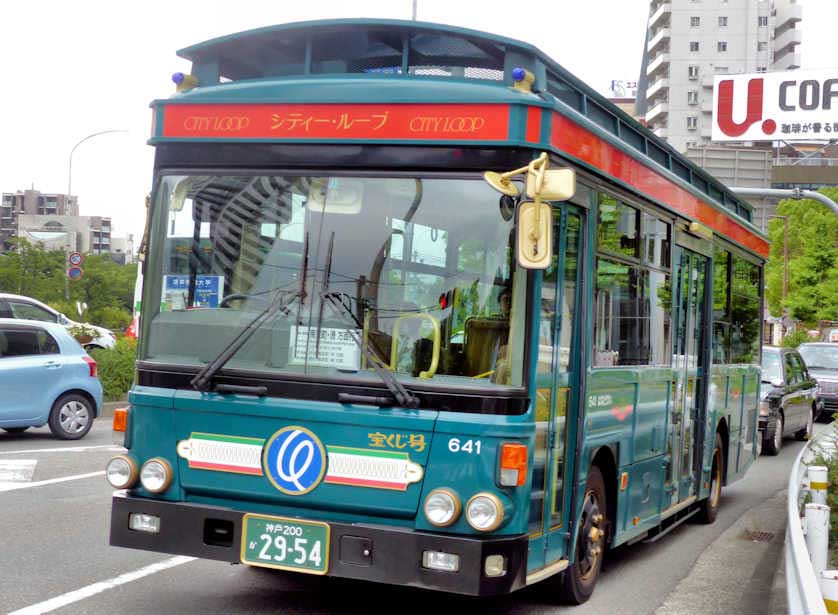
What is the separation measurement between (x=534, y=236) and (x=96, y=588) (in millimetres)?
3493

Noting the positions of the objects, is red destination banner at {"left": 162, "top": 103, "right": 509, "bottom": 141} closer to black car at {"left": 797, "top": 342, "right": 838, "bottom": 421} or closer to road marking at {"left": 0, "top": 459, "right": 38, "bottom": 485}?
road marking at {"left": 0, "top": 459, "right": 38, "bottom": 485}

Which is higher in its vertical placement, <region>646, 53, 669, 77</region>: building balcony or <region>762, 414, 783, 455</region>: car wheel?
<region>646, 53, 669, 77</region>: building balcony

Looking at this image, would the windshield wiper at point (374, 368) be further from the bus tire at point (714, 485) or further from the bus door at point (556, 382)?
the bus tire at point (714, 485)

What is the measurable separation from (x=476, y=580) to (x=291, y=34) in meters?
3.15

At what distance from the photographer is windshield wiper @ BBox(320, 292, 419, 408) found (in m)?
5.93

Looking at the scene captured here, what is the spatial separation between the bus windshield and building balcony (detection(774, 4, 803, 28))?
12210 centimetres

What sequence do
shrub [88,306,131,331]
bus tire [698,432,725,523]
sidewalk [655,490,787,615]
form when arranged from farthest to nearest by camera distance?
shrub [88,306,131,331] → bus tire [698,432,725,523] → sidewalk [655,490,787,615]

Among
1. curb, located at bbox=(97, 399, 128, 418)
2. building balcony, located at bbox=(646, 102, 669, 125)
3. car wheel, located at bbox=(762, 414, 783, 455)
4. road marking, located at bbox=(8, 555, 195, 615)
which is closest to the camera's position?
road marking, located at bbox=(8, 555, 195, 615)

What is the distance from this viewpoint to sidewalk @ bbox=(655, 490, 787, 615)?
25.4ft

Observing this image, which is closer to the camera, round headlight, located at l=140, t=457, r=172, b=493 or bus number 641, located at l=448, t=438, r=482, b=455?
bus number 641, located at l=448, t=438, r=482, b=455

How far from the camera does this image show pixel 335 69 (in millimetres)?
6812

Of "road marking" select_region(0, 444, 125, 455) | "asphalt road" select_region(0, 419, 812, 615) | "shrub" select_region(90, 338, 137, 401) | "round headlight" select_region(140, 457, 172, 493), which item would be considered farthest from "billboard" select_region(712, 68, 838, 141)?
"round headlight" select_region(140, 457, 172, 493)

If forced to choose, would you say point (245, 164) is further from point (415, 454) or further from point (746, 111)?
point (746, 111)

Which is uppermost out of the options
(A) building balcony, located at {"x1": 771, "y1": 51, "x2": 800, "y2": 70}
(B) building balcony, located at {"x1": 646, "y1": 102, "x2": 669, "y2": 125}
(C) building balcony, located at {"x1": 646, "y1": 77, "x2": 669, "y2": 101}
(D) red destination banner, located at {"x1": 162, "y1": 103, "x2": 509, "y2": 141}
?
(A) building balcony, located at {"x1": 771, "y1": 51, "x2": 800, "y2": 70}
